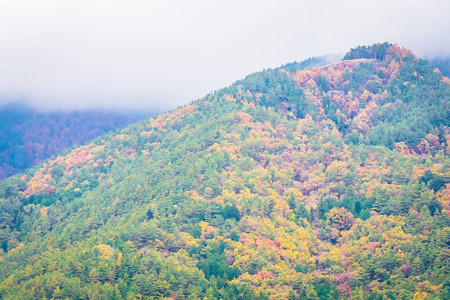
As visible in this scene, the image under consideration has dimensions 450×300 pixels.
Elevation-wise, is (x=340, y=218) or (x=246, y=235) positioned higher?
(x=246, y=235)

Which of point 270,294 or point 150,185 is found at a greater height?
point 150,185

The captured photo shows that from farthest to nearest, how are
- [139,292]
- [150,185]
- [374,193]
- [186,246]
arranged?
[150,185] → [374,193] → [186,246] → [139,292]

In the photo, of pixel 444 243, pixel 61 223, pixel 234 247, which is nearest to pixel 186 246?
pixel 234 247

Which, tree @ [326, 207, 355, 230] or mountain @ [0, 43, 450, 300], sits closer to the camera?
mountain @ [0, 43, 450, 300]

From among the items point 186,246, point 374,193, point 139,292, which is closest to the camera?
point 139,292

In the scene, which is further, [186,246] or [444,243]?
[186,246]

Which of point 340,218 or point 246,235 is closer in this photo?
point 246,235

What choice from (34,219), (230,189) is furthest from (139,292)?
(34,219)

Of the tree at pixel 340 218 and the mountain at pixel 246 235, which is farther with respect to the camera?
the tree at pixel 340 218

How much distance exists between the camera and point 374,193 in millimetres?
180375

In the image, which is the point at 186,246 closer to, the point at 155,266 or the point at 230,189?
the point at 155,266

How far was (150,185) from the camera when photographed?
19225 cm

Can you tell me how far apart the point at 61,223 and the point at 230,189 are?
4919 cm

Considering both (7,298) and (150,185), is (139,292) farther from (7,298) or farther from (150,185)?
(150,185)
